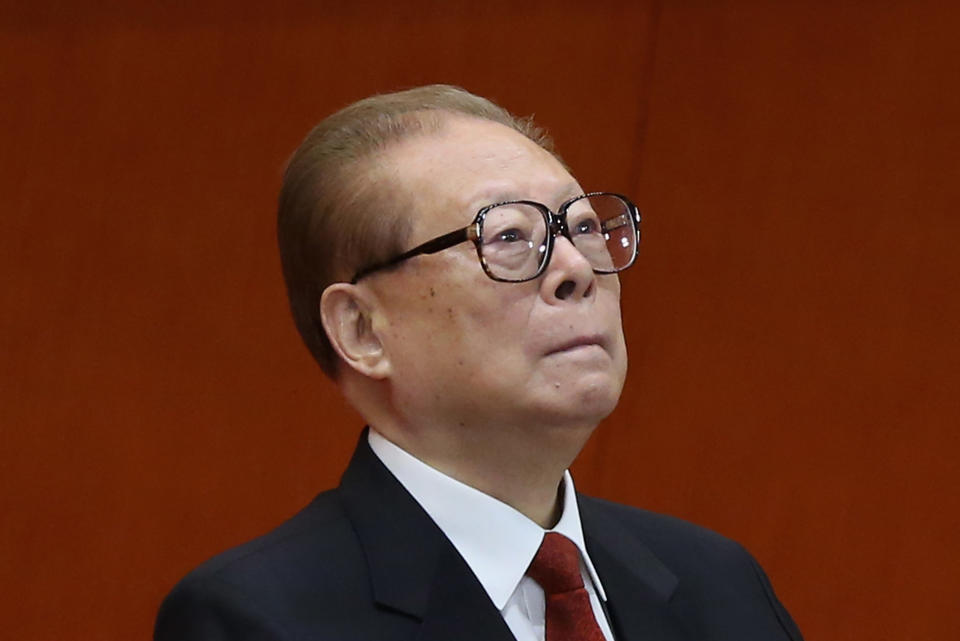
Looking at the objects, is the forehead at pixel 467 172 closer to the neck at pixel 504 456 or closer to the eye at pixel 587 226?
the eye at pixel 587 226

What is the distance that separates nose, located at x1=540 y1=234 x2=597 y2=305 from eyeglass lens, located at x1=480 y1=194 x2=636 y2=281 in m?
0.01

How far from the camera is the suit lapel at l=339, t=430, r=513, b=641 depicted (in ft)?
4.87

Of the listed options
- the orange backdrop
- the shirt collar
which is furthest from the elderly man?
the orange backdrop

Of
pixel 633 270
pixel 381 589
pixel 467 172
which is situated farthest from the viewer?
pixel 633 270

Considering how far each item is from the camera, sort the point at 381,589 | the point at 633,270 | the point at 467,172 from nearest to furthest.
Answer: the point at 381,589, the point at 467,172, the point at 633,270

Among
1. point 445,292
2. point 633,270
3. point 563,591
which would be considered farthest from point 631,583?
point 633,270

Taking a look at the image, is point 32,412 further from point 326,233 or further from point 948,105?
point 948,105

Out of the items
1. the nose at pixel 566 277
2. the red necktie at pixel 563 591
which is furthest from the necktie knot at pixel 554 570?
the nose at pixel 566 277

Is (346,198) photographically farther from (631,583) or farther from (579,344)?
(631,583)

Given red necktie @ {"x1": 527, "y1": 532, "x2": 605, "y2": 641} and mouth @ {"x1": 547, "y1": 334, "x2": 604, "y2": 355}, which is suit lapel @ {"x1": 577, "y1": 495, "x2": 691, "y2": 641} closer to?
red necktie @ {"x1": 527, "y1": 532, "x2": 605, "y2": 641}

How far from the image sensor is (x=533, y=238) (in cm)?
156

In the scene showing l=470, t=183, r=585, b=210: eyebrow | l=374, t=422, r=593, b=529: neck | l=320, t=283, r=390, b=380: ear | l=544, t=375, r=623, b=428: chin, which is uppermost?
l=470, t=183, r=585, b=210: eyebrow

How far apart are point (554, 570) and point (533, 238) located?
0.32 meters

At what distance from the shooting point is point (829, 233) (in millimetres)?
2566
